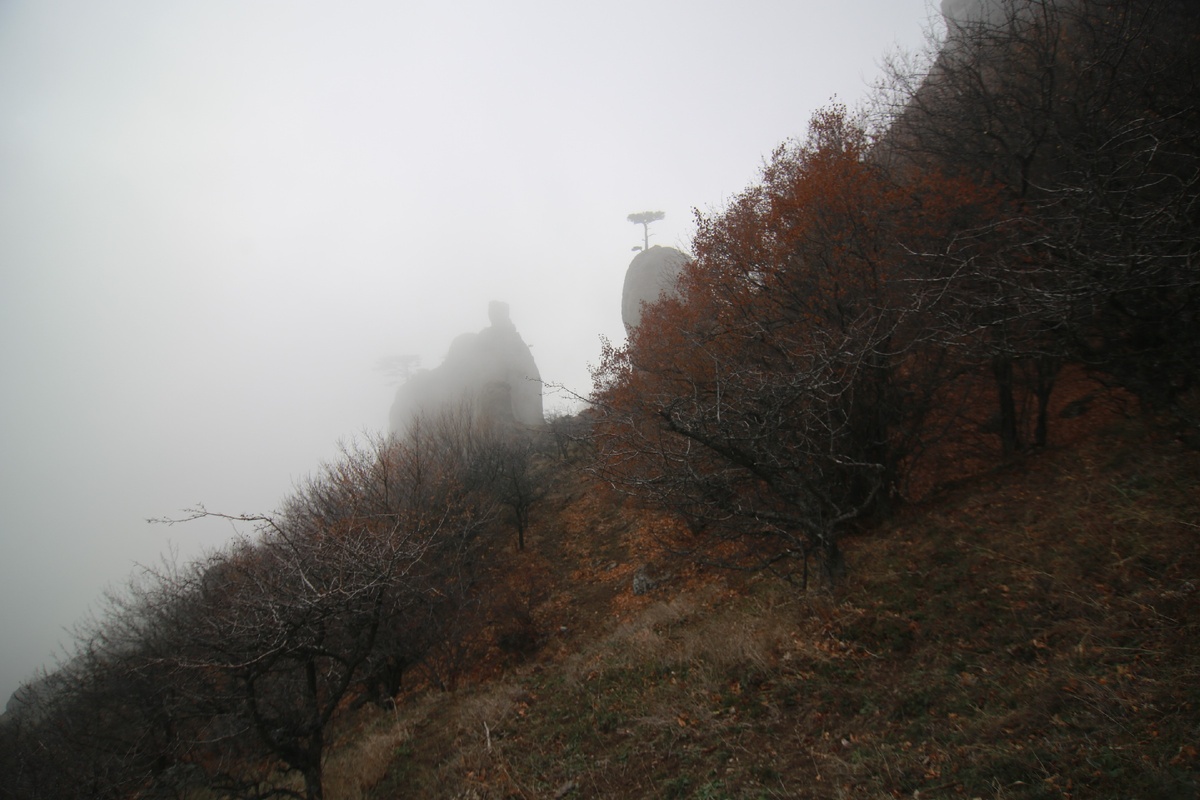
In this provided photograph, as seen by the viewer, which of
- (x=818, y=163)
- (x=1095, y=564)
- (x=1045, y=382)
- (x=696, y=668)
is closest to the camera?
(x=1095, y=564)

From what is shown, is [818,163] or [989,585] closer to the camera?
[989,585]

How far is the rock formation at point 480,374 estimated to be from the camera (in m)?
56.5

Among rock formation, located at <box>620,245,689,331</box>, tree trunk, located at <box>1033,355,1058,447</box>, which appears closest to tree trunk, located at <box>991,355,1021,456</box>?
tree trunk, located at <box>1033,355,1058,447</box>

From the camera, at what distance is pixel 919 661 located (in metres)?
5.12

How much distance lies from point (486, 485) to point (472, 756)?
15.4m

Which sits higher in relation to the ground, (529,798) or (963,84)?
(963,84)

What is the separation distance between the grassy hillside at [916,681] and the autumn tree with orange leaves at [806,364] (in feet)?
4.13

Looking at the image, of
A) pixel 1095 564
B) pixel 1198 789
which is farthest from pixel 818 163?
pixel 1198 789

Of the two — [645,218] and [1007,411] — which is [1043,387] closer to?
[1007,411]

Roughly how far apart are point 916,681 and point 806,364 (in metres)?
5.33

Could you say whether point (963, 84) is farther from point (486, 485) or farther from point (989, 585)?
point (486, 485)

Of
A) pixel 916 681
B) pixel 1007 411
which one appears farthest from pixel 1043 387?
pixel 916 681

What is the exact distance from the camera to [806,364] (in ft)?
28.9

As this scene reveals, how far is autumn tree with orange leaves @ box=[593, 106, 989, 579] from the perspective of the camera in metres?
6.57
